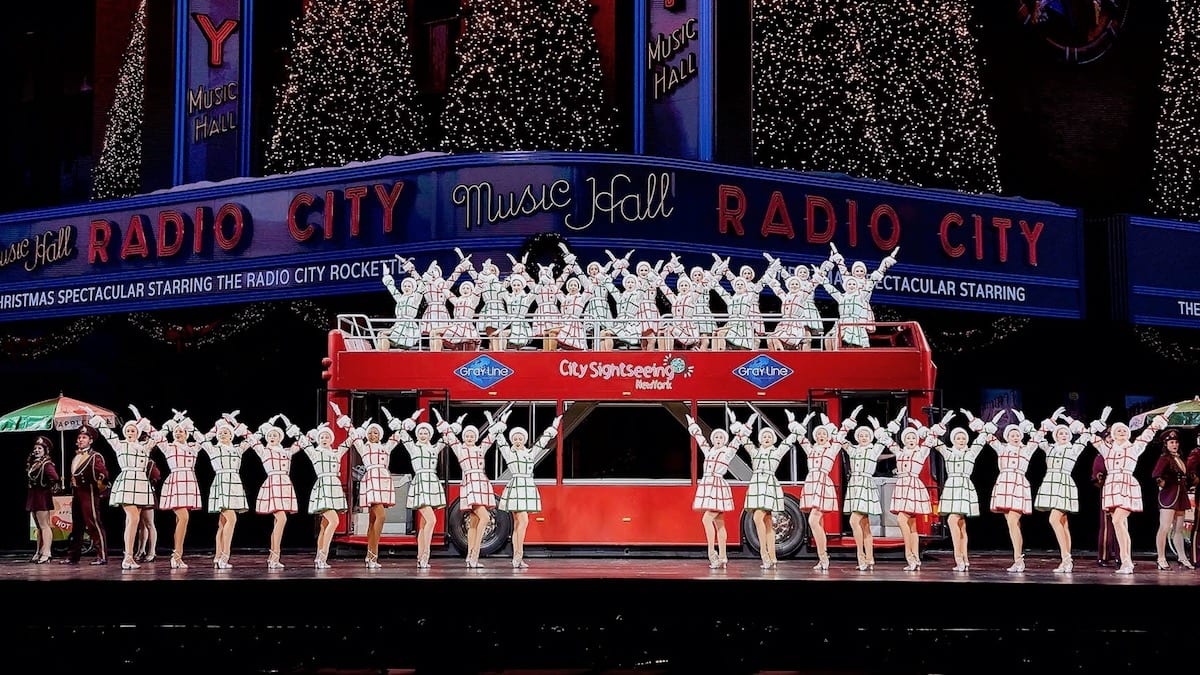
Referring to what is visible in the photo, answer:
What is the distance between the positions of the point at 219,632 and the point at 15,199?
20446mm

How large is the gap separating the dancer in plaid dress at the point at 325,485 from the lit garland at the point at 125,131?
47.3 ft

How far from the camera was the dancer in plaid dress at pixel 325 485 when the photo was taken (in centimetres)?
1592

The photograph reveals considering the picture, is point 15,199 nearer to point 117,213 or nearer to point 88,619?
point 117,213

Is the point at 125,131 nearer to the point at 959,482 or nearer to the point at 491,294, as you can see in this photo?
the point at 491,294

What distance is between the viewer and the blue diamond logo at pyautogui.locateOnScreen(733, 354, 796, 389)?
18141 millimetres

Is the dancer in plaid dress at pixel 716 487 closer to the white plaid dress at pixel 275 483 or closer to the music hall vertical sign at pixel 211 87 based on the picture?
the white plaid dress at pixel 275 483

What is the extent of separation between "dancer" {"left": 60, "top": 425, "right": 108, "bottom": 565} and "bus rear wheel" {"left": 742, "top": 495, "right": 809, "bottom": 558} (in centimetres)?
821

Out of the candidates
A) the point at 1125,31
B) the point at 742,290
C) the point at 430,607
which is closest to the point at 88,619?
the point at 430,607

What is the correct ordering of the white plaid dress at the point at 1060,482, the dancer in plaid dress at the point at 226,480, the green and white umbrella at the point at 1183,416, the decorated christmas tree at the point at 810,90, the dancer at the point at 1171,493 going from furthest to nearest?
the decorated christmas tree at the point at 810,90, the green and white umbrella at the point at 1183,416, the dancer at the point at 1171,493, the dancer in plaid dress at the point at 226,480, the white plaid dress at the point at 1060,482

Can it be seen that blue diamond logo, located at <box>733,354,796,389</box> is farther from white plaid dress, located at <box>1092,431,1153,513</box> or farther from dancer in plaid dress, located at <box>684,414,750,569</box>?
white plaid dress, located at <box>1092,431,1153,513</box>

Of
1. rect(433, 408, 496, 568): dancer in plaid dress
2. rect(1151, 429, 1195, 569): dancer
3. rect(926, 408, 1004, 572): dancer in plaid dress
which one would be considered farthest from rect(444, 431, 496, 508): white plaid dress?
rect(1151, 429, 1195, 569): dancer

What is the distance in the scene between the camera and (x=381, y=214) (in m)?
22.0

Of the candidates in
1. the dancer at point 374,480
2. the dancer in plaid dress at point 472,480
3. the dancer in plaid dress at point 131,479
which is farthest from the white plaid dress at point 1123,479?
the dancer in plaid dress at point 131,479

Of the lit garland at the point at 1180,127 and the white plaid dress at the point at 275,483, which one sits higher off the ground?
the lit garland at the point at 1180,127
